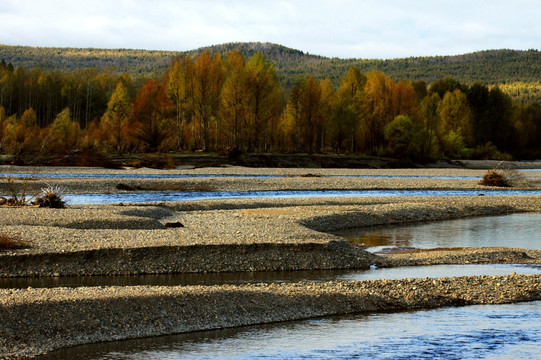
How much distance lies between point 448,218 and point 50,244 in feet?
71.4

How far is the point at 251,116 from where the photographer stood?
74500mm

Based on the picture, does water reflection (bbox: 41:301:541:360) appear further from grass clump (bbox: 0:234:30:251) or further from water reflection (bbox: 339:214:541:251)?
water reflection (bbox: 339:214:541:251)

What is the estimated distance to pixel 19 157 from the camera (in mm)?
57844

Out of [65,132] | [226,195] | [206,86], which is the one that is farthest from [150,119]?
[226,195]

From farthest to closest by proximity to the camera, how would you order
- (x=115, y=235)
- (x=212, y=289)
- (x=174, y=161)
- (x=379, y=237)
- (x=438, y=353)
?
(x=174, y=161) < (x=379, y=237) < (x=115, y=235) < (x=212, y=289) < (x=438, y=353)

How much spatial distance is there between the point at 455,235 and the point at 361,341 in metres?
15.9

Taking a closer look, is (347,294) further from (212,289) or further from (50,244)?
(50,244)

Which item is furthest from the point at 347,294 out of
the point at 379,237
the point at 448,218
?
the point at 448,218

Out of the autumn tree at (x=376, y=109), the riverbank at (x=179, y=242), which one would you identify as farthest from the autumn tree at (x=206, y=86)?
the riverbank at (x=179, y=242)

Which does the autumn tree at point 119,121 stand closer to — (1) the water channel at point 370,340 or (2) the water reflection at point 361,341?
(1) the water channel at point 370,340

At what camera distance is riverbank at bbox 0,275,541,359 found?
11.2 m

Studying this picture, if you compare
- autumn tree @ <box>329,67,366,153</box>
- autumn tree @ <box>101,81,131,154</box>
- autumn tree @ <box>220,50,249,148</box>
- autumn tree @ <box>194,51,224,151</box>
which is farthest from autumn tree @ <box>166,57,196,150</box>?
autumn tree @ <box>329,67,366,153</box>

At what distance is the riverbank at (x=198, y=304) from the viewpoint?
36.9 ft

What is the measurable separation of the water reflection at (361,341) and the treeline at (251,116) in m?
50.0
